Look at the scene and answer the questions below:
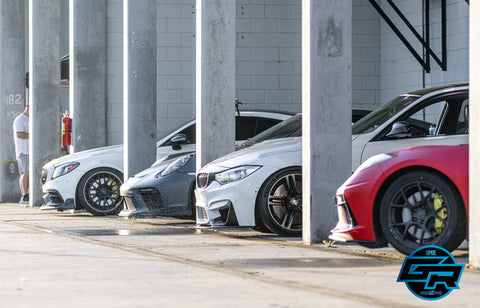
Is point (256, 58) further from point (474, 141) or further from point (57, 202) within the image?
point (474, 141)

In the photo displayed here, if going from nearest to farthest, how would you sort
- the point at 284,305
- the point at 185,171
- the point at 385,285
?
1. the point at 284,305
2. the point at 385,285
3. the point at 185,171

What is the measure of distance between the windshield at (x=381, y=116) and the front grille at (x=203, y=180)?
1.58 m

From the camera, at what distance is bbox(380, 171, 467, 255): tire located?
7.46 m

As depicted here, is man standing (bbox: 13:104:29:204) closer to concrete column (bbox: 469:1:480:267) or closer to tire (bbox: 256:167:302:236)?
tire (bbox: 256:167:302:236)

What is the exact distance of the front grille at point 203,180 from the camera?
10.7m

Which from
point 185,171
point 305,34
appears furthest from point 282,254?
point 185,171

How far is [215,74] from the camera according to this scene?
12195mm

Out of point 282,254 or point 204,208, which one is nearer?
point 282,254

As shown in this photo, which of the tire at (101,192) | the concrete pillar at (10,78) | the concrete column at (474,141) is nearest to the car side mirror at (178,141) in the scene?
the tire at (101,192)

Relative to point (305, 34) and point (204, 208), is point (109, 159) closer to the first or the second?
point (204, 208)

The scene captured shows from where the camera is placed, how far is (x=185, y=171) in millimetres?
12508

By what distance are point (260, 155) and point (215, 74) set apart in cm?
209

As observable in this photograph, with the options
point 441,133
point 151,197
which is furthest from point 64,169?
point 441,133

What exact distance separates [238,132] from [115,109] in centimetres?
616
